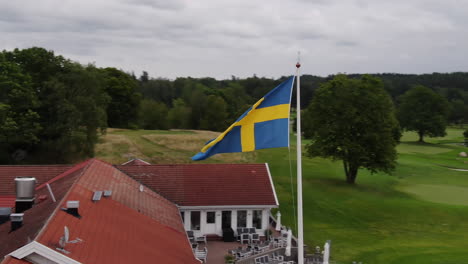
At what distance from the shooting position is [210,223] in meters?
23.3

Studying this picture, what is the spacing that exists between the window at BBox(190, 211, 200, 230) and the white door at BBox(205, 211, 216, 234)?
47cm

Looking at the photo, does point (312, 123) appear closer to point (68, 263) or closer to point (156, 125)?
point (68, 263)

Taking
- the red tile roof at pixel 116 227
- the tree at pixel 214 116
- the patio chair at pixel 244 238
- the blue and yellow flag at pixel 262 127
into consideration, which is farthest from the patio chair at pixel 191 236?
the tree at pixel 214 116

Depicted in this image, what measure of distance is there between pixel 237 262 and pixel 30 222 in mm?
9462

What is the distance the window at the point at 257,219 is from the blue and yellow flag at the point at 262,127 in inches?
500

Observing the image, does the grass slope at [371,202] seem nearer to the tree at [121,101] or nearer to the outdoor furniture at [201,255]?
the outdoor furniture at [201,255]

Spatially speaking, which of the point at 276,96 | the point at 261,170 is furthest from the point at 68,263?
the point at 261,170

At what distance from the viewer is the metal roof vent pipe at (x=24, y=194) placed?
48.3 feet

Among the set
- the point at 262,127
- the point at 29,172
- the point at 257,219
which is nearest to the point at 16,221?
the point at 262,127

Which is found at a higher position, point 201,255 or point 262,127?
point 262,127

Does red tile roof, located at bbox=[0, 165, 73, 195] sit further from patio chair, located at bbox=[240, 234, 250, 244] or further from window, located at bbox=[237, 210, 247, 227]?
patio chair, located at bbox=[240, 234, 250, 244]

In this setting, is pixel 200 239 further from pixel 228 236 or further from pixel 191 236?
pixel 228 236

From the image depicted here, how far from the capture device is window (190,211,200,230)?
23281mm

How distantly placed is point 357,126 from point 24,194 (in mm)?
28866
